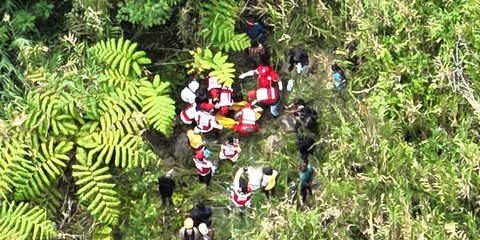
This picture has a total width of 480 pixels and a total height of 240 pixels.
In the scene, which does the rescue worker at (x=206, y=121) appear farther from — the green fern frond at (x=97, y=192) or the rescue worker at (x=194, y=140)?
the green fern frond at (x=97, y=192)

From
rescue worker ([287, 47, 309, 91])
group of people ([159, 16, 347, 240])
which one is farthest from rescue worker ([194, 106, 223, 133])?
rescue worker ([287, 47, 309, 91])

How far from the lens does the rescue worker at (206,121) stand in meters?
7.43

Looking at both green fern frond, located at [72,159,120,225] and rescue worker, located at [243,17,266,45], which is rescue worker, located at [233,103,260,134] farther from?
green fern frond, located at [72,159,120,225]

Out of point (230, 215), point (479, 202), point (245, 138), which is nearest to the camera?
point (479, 202)

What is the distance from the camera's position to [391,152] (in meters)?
6.55

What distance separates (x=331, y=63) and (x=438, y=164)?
1957mm

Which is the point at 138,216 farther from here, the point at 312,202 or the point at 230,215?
the point at 312,202

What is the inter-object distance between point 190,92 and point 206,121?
40 cm

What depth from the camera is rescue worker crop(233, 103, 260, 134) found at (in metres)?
7.46

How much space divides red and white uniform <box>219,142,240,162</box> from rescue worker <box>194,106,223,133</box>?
0.25 metres

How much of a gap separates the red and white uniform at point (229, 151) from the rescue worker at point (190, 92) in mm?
643

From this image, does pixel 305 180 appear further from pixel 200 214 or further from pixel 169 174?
pixel 169 174

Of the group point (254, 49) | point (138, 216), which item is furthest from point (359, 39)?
point (138, 216)

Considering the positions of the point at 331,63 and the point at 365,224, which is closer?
the point at 365,224
